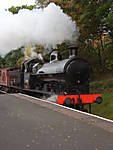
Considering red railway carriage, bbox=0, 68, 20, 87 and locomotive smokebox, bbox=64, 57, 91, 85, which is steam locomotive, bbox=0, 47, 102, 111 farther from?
red railway carriage, bbox=0, 68, 20, 87

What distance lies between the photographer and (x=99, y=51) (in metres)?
30.3

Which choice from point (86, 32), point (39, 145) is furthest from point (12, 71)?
point (39, 145)

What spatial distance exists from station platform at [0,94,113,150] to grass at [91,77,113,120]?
553 centimetres

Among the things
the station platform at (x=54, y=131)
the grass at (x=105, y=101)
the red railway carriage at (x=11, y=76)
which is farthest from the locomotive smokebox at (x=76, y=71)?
the red railway carriage at (x=11, y=76)

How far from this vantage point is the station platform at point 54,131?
6133 millimetres

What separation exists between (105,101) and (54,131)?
10.3 meters

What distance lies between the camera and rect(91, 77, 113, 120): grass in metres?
15.7

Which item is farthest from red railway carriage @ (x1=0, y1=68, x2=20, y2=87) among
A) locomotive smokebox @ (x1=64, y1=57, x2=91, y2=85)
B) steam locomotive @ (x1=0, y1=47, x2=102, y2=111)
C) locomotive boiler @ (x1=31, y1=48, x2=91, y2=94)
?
locomotive smokebox @ (x1=64, y1=57, x2=91, y2=85)

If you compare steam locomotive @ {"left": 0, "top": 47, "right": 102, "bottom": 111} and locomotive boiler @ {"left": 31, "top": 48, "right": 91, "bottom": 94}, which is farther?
locomotive boiler @ {"left": 31, "top": 48, "right": 91, "bottom": 94}

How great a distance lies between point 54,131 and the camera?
24.3ft

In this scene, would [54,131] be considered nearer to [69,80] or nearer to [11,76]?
[69,80]

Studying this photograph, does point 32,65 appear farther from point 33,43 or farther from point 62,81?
point 62,81

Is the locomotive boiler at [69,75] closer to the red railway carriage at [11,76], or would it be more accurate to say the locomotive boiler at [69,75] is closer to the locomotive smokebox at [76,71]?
the locomotive smokebox at [76,71]

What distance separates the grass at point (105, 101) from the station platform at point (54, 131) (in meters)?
5.53
